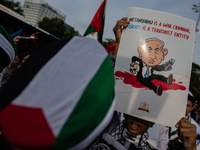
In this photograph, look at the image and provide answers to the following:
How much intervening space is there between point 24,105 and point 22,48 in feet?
27.6

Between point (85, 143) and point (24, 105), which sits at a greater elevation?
point (24, 105)

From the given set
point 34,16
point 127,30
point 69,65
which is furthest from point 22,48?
point 34,16

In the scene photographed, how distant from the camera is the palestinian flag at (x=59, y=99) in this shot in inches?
18.3

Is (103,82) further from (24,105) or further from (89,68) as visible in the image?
(24,105)

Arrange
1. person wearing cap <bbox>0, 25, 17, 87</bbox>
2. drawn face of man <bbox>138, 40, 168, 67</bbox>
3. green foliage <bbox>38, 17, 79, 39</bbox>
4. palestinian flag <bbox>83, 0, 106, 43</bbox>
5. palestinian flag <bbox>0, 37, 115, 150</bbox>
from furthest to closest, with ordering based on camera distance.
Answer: green foliage <bbox>38, 17, 79, 39</bbox>, palestinian flag <bbox>83, 0, 106, 43</bbox>, drawn face of man <bbox>138, 40, 168, 67</bbox>, person wearing cap <bbox>0, 25, 17, 87</bbox>, palestinian flag <bbox>0, 37, 115, 150</bbox>

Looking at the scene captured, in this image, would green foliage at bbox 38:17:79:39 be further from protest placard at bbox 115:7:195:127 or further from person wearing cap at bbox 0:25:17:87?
protest placard at bbox 115:7:195:127

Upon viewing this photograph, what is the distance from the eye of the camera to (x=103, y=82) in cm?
59

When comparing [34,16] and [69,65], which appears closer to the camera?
[69,65]

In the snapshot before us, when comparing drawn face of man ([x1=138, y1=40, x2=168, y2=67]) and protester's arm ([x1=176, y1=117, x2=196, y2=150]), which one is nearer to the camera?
protester's arm ([x1=176, y1=117, x2=196, y2=150])

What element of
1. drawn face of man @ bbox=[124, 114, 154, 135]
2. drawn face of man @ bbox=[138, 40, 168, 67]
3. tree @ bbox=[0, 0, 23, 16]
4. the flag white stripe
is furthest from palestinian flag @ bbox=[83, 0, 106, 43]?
tree @ bbox=[0, 0, 23, 16]

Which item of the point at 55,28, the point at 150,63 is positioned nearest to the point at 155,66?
the point at 150,63

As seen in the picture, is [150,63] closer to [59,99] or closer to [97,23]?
[59,99]

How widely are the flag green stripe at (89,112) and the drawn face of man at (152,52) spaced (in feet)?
3.26

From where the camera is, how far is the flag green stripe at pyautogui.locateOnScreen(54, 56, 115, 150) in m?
0.50
